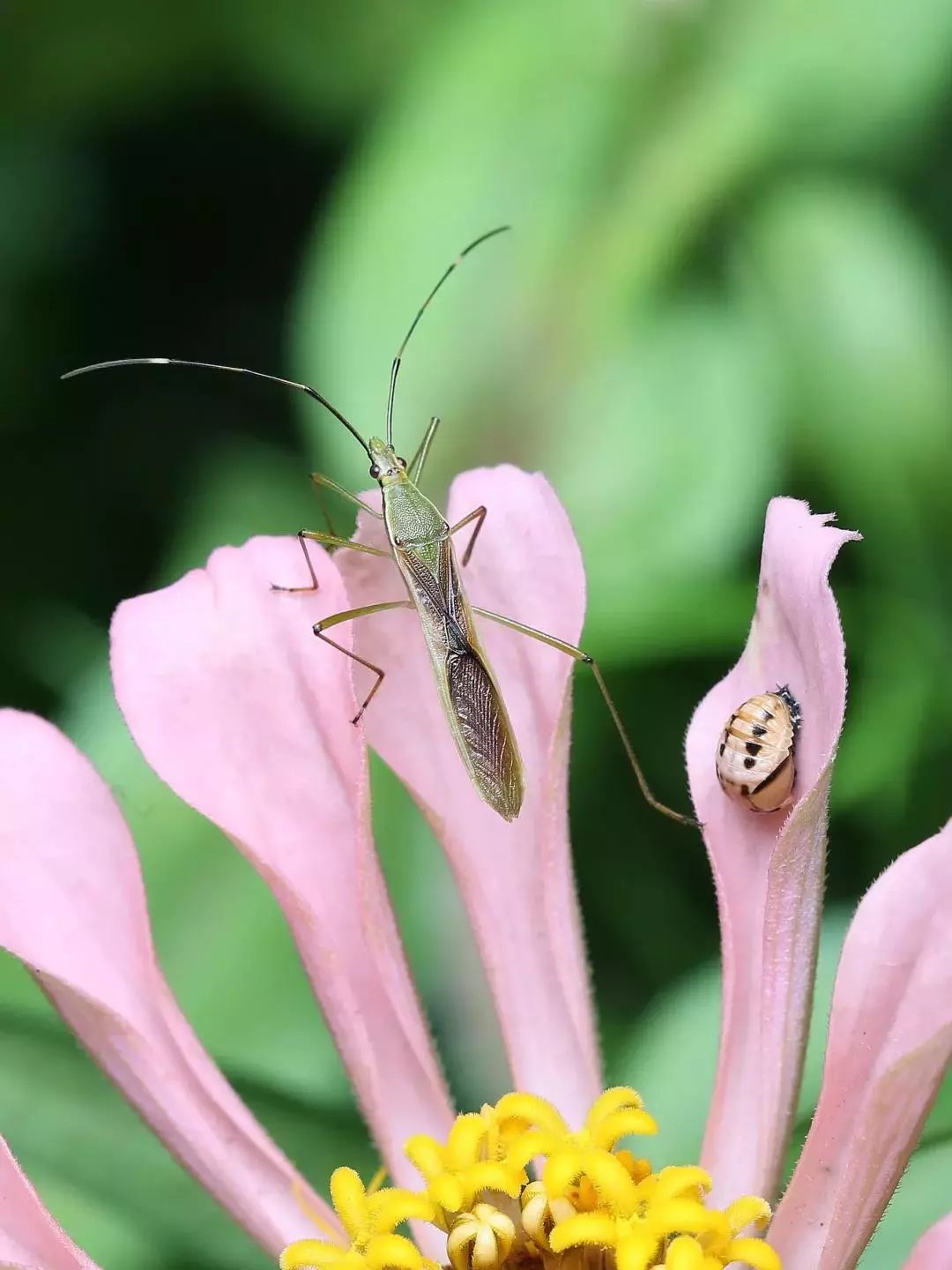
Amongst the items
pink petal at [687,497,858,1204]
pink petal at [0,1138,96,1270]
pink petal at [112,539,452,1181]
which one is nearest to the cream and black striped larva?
pink petal at [687,497,858,1204]

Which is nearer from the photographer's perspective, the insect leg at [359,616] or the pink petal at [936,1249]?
the pink petal at [936,1249]

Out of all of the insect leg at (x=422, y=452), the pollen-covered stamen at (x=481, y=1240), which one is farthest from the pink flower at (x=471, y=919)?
the insect leg at (x=422, y=452)

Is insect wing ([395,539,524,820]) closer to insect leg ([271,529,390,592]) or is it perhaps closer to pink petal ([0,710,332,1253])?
insect leg ([271,529,390,592])

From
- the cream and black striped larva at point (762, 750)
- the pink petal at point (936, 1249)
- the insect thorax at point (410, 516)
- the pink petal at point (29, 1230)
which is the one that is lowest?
the pink petal at point (936, 1249)

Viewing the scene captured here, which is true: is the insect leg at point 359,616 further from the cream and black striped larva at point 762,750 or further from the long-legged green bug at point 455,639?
the cream and black striped larva at point 762,750

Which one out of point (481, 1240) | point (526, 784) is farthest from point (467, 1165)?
point (526, 784)

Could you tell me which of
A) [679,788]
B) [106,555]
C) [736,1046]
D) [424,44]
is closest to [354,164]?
[424,44]

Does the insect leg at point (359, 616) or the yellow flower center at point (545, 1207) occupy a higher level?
the insect leg at point (359, 616)

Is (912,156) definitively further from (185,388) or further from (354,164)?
(185,388)
